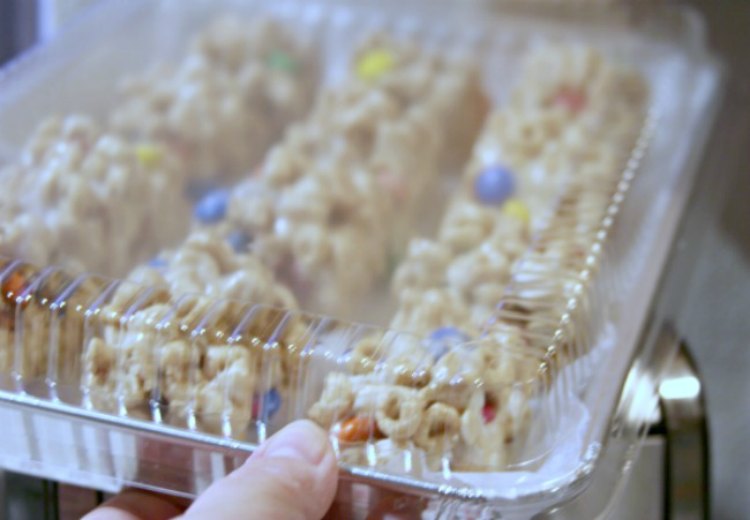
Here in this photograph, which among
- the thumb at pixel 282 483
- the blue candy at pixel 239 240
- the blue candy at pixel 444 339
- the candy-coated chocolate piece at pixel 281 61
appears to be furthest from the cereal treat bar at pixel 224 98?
the thumb at pixel 282 483

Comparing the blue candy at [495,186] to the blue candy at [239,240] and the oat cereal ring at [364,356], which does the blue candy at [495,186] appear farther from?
the oat cereal ring at [364,356]

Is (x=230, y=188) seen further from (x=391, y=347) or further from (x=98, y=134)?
(x=391, y=347)

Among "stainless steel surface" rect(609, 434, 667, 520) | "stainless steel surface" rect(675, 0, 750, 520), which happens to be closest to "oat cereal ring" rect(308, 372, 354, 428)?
"stainless steel surface" rect(609, 434, 667, 520)

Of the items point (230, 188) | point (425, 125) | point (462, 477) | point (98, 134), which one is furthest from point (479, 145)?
point (462, 477)

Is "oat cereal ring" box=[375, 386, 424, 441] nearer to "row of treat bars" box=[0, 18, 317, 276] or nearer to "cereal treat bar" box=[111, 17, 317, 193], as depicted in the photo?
"row of treat bars" box=[0, 18, 317, 276]

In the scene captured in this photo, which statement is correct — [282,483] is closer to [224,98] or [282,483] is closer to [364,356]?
[364,356]

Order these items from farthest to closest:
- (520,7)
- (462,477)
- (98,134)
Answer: (520,7)
(98,134)
(462,477)

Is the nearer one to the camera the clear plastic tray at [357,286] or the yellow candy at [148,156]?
the clear plastic tray at [357,286]
